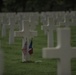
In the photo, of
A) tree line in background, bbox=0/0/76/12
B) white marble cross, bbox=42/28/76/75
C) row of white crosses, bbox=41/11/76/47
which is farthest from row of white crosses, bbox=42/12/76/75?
tree line in background, bbox=0/0/76/12

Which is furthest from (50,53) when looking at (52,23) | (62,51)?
(52,23)

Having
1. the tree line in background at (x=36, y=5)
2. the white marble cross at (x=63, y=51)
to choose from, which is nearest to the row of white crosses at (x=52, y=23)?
the white marble cross at (x=63, y=51)

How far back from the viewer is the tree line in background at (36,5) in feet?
216

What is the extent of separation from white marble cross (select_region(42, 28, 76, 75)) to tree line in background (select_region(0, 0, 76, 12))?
191 feet

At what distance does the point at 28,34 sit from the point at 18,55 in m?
1.82

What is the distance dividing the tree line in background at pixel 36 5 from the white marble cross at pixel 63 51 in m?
58.4

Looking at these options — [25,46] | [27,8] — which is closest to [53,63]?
[25,46]

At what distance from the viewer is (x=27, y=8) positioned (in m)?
66.2

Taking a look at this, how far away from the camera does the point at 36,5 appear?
6550 centimetres

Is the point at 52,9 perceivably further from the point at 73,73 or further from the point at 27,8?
the point at 73,73

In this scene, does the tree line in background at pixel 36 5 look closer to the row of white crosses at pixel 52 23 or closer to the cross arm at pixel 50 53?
the row of white crosses at pixel 52 23

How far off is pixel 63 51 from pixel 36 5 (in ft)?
193

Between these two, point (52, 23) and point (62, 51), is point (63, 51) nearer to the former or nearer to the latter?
point (62, 51)

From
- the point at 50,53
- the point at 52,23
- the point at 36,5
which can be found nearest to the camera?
the point at 50,53
